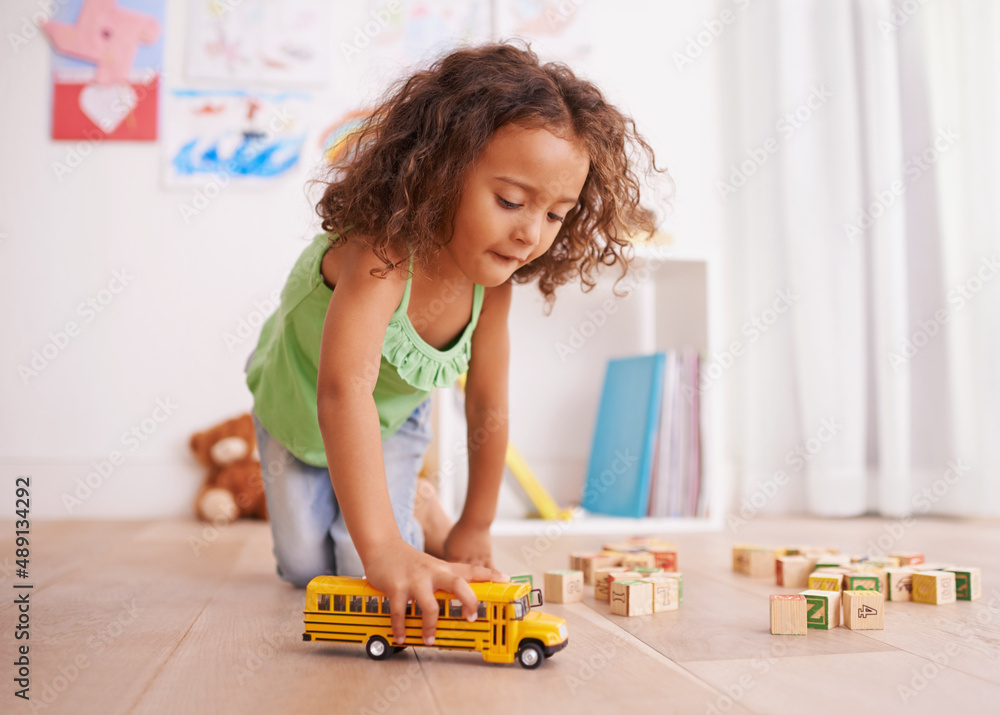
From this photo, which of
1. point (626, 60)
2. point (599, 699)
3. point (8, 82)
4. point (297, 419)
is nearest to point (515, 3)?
point (626, 60)

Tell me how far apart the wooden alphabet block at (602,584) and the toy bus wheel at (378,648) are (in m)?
0.36

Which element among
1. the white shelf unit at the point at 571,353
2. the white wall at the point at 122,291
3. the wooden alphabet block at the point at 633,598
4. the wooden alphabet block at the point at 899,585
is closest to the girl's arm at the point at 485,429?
the wooden alphabet block at the point at 633,598

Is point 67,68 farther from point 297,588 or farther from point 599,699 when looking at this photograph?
point 599,699

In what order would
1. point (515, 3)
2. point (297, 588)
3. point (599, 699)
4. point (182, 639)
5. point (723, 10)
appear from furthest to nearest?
1. point (723, 10)
2. point (515, 3)
3. point (297, 588)
4. point (182, 639)
5. point (599, 699)

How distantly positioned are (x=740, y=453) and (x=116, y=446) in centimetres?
152

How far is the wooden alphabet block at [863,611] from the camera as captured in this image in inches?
33.2

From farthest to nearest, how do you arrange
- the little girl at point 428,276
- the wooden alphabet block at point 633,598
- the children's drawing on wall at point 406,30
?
the children's drawing on wall at point 406,30
the wooden alphabet block at point 633,598
the little girl at point 428,276

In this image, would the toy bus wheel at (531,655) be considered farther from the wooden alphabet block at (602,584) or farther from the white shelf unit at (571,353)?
the white shelf unit at (571,353)

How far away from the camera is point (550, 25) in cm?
211

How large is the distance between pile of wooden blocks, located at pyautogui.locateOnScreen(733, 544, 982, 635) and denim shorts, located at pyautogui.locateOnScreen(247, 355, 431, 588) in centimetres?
49

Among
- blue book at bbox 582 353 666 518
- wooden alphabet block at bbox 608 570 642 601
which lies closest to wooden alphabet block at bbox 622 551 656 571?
wooden alphabet block at bbox 608 570 642 601

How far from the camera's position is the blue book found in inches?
70.1

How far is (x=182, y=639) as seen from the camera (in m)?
0.79

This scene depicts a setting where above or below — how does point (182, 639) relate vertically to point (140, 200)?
below
